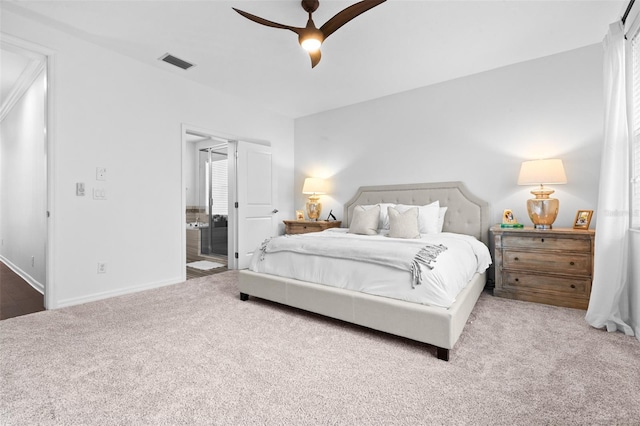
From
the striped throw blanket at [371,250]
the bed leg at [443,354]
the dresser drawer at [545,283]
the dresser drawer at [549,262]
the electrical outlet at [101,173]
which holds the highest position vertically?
the electrical outlet at [101,173]

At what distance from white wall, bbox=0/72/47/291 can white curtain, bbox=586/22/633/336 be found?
4.94 meters

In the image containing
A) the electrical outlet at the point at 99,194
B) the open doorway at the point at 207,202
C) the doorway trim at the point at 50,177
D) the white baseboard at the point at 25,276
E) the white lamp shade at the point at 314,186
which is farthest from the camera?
the open doorway at the point at 207,202

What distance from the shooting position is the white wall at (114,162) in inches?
112

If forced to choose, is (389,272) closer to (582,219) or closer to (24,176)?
(582,219)

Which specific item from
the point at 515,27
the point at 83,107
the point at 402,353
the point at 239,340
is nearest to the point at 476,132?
the point at 515,27

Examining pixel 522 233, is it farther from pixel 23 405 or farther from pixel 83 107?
pixel 83 107

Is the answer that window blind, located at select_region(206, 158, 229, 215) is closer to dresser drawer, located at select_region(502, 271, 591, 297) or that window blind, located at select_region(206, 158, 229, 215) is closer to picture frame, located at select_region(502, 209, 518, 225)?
picture frame, located at select_region(502, 209, 518, 225)

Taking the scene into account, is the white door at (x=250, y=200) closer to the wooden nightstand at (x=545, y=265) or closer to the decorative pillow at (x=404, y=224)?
the decorative pillow at (x=404, y=224)

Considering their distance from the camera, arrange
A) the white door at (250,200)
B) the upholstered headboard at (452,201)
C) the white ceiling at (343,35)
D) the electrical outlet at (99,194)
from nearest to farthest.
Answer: the white ceiling at (343,35) → the electrical outlet at (99,194) → the upholstered headboard at (452,201) → the white door at (250,200)

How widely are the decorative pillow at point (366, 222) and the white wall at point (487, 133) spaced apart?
965mm

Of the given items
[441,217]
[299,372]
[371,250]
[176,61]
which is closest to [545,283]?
[441,217]

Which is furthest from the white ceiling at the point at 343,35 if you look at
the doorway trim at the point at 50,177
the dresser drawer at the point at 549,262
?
the dresser drawer at the point at 549,262

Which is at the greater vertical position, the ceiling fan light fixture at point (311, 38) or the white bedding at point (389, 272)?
the ceiling fan light fixture at point (311, 38)

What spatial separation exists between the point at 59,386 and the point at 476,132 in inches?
175
